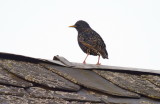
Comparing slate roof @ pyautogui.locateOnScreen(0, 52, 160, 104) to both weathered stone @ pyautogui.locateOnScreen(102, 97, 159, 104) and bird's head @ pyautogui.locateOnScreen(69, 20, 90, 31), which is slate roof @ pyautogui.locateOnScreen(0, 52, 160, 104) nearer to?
weathered stone @ pyautogui.locateOnScreen(102, 97, 159, 104)

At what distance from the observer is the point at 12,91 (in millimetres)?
2688

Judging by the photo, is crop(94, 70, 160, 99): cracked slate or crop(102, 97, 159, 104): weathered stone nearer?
crop(102, 97, 159, 104): weathered stone

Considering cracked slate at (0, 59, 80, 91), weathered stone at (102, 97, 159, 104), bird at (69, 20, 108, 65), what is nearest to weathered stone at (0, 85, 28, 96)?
cracked slate at (0, 59, 80, 91)

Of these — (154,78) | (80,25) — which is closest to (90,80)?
(154,78)

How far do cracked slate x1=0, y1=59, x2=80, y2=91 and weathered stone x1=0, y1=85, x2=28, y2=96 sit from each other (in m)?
0.27

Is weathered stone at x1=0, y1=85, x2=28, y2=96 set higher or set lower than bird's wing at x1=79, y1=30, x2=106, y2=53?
lower

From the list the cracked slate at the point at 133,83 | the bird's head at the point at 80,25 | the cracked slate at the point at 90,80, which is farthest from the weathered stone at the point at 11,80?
the bird's head at the point at 80,25

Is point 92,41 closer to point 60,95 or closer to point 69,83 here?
point 69,83

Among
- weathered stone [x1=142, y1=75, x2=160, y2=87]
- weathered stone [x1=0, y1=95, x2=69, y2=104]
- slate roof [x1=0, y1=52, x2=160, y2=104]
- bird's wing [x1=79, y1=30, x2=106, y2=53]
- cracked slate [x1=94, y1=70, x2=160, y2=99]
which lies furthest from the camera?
bird's wing [x1=79, y1=30, x2=106, y2=53]

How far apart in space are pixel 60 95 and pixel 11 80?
359mm

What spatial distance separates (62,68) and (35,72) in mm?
517

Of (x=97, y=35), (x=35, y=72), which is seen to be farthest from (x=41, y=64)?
(x=97, y=35)

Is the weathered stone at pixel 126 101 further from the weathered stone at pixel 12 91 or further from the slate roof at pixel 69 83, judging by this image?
the weathered stone at pixel 12 91

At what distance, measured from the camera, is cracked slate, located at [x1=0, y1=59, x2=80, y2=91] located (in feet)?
10.1
